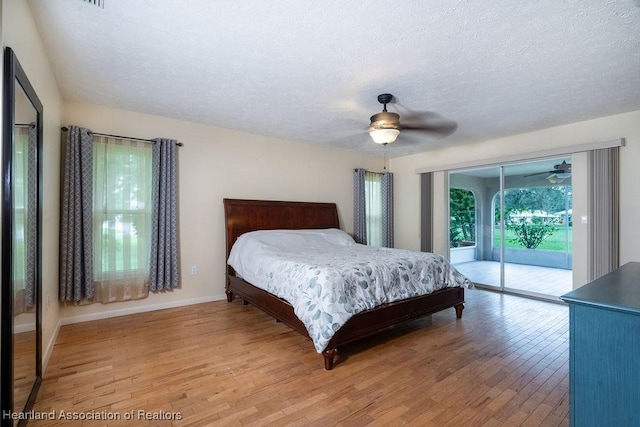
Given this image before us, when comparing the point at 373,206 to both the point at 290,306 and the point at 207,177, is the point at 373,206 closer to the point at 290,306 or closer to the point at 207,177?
the point at 207,177

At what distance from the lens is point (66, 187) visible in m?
3.03

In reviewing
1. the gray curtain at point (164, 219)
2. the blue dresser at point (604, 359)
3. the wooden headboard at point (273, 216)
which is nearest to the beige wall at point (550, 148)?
the wooden headboard at point (273, 216)

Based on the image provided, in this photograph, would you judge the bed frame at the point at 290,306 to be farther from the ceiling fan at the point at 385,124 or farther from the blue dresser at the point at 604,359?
the ceiling fan at the point at 385,124

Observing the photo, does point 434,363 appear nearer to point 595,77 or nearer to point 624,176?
point 595,77

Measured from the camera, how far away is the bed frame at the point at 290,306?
2467 mm

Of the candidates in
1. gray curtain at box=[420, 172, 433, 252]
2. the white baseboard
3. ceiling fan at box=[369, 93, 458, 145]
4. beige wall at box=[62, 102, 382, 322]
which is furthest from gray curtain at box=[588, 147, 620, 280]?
the white baseboard

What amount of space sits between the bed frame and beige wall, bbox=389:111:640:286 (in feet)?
5.48

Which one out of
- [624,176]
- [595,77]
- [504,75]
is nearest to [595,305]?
[504,75]

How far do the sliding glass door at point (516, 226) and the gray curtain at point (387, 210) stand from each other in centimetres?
110

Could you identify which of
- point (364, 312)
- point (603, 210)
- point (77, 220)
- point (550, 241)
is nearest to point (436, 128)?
point (603, 210)

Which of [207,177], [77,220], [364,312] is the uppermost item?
[207,177]

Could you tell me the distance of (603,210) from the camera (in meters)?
3.54

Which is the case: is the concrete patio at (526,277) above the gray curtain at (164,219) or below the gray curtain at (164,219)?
below

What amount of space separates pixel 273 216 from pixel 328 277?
225 centimetres
